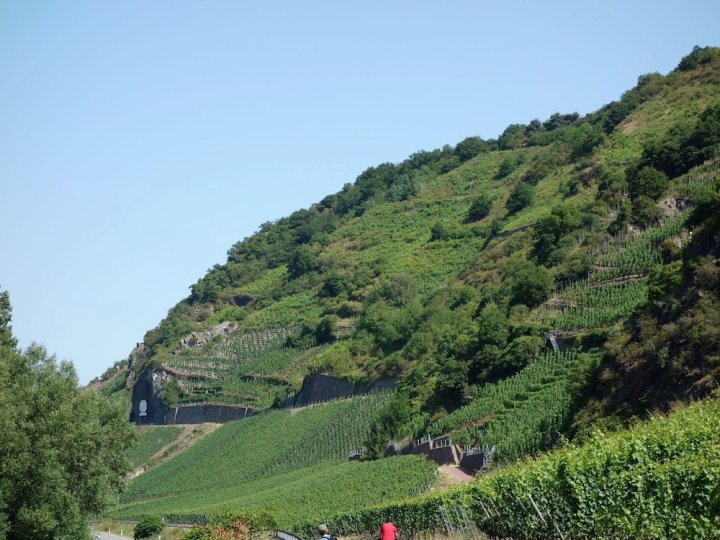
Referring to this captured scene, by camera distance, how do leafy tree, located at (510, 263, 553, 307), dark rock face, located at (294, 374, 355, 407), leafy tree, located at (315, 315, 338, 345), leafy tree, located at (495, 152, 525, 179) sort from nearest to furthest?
1. leafy tree, located at (510, 263, 553, 307)
2. dark rock face, located at (294, 374, 355, 407)
3. leafy tree, located at (315, 315, 338, 345)
4. leafy tree, located at (495, 152, 525, 179)

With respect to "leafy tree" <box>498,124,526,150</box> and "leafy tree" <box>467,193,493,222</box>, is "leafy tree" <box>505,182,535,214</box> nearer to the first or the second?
"leafy tree" <box>467,193,493,222</box>

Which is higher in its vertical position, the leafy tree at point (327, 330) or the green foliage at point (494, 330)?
the leafy tree at point (327, 330)

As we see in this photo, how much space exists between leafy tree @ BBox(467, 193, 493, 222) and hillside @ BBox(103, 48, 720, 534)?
272mm

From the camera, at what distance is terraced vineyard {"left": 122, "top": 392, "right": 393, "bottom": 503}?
287 ft

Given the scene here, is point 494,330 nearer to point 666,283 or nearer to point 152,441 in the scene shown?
point 666,283

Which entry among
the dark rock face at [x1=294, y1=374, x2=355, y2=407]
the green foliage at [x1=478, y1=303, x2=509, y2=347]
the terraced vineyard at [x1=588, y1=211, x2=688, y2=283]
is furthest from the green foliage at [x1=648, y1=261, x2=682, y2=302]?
the dark rock face at [x1=294, y1=374, x2=355, y2=407]

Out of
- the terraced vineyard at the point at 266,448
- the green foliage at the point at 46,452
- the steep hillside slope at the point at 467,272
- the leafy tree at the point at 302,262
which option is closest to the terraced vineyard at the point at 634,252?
the steep hillside slope at the point at 467,272

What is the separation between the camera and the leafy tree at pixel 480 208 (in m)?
136

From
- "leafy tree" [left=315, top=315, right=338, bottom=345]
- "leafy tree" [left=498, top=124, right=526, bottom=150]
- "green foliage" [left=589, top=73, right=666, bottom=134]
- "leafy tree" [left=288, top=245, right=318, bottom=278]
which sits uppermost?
"leafy tree" [left=498, top=124, right=526, bottom=150]

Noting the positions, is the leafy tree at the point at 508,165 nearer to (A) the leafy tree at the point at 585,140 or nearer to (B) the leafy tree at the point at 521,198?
(A) the leafy tree at the point at 585,140

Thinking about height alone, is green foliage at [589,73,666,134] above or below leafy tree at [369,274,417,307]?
above

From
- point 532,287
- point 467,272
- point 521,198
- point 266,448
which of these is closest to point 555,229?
point 532,287

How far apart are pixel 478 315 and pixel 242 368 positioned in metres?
45.2

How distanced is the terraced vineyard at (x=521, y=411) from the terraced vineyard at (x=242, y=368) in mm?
44180
